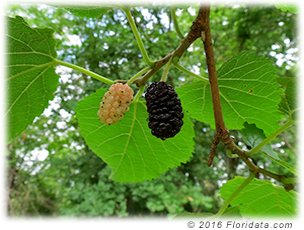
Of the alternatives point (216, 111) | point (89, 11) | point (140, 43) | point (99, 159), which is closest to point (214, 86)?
point (216, 111)

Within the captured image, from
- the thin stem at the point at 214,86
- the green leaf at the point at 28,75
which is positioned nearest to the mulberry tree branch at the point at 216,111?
the thin stem at the point at 214,86

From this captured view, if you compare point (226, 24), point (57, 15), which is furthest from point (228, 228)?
point (226, 24)

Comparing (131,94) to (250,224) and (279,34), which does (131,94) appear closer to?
(250,224)

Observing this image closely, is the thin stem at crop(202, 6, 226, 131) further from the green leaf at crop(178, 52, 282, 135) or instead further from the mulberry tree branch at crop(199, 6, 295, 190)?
the green leaf at crop(178, 52, 282, 135)

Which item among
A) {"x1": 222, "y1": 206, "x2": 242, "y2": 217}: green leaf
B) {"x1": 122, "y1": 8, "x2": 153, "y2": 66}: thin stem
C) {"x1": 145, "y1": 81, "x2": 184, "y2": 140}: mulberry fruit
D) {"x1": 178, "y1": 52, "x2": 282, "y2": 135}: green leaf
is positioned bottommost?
{"x1": 222, "y1": 206, "x2": 242, "y2": 217}: green leaf

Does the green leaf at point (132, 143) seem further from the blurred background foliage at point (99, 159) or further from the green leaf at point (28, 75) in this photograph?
the blurred background foliage at point (99, 159)

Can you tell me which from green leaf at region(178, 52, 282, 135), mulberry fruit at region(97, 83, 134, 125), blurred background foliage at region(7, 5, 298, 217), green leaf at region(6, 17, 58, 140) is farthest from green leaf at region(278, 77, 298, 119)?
blurred background foliage at region(7, 5, 298, 217)

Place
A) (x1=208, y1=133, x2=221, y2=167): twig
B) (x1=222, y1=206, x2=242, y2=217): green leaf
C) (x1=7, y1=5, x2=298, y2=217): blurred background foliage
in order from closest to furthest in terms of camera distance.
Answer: (x1=208, y1=133, x2=221, y2=167): twig → (x1=222, y1=206, x2=242, y2=217): green leaf → (x1=7, y1=5, x2=298, y2=217): blurred background foliage
